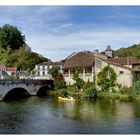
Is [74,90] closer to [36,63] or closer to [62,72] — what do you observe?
[62,72]

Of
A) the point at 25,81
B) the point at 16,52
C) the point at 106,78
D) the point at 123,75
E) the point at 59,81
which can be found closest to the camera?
the point at 123,75

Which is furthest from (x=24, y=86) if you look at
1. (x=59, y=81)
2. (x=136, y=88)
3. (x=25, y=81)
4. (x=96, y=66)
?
(x=136, y=88)

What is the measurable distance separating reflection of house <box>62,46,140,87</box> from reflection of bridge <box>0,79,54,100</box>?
1.97 meters

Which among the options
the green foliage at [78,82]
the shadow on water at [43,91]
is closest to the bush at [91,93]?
the green foliage at [78,82]

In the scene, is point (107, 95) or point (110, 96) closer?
point (110, 96)

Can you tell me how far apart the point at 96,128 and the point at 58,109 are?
7128 millimetres

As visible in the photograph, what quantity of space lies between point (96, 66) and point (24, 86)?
→ 235 inches

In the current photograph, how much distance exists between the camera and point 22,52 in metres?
50.5

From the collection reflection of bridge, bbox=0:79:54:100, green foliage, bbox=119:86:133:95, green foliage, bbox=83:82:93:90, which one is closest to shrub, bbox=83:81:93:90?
green foliage, bbox=83:82:93:90

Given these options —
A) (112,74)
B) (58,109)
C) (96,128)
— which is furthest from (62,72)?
(96,128)

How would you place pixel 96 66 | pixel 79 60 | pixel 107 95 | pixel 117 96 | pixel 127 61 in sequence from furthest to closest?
pixel 79 60, pixel 96 66, pixel 127 61, pixel 107 95, pixel 117 96

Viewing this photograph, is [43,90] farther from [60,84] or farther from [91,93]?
[91,93]

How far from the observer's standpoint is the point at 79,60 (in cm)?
4009
